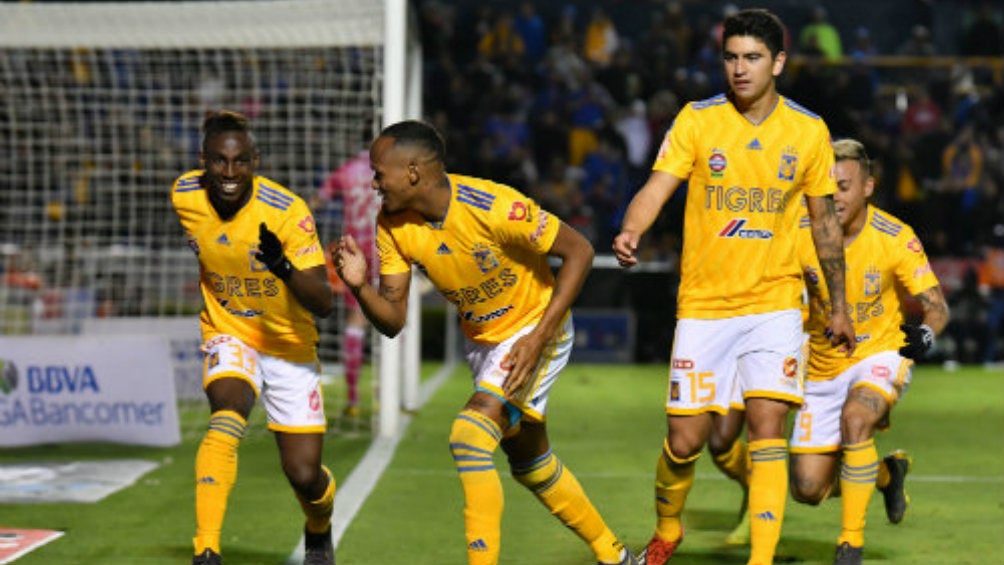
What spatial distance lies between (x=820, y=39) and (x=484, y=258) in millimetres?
18001

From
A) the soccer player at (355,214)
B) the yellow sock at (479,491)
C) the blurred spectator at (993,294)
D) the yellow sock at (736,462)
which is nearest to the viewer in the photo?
the yellow sock at (479,491)

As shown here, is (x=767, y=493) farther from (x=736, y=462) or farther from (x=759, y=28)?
(x=759, y=28)

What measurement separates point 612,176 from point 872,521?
13.6 metres

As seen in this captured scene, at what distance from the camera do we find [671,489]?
7156mm

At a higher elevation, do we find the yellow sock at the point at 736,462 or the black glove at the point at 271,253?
the black glove at the point at 271,253

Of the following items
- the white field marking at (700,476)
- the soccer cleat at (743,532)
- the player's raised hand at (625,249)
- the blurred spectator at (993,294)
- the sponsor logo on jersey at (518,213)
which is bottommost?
the blurred spectator at (993,294)

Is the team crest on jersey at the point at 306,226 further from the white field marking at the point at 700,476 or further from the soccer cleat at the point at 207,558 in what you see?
the white field marking at the point at 700,476

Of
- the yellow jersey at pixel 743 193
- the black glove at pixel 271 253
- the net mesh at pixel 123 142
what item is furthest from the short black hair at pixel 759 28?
the net mesh at pixel 123 142

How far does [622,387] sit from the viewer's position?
1686 centimetres

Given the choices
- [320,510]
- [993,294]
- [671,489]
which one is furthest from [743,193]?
[993,294]

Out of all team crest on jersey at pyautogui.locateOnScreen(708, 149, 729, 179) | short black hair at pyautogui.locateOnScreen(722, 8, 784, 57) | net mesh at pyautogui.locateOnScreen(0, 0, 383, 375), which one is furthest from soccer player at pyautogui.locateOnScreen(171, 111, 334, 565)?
net mesh at pyautogui.locateOnScreen(0, 0, 383, 375)

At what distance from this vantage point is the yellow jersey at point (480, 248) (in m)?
6.50

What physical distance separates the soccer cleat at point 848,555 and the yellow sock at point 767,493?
0.64 metres

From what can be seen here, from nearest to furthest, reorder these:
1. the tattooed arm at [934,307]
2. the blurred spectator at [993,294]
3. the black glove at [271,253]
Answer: the black glove at [271,253] → the tattooed arm at [934,307] → the blurred spectator at [993,294]
